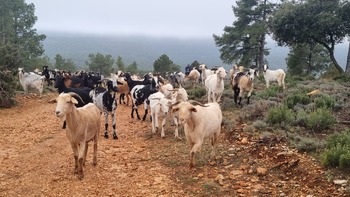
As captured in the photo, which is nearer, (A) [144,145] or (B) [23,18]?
(A) [144,145]

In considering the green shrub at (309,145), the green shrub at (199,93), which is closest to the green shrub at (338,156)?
the green shrub at (309,145)

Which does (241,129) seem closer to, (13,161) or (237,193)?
(237,193)

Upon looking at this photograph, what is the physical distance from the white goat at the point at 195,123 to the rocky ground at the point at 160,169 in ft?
2.15

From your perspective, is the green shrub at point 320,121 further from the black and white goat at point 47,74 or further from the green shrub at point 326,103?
the black and white goat at point 47,74

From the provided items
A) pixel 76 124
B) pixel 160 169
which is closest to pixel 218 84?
pixel 160 169

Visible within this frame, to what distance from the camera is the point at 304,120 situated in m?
10.2

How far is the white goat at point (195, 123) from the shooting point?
7918 millimetres

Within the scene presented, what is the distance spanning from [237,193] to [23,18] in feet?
118

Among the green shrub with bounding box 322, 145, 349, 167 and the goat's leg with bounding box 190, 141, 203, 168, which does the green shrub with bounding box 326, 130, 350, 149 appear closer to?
the green shrub with bounding box 322, 145, 349, 167

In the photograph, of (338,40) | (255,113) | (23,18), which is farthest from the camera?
(23,18)

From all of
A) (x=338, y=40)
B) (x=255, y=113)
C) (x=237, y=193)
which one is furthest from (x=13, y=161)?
(x=338, y=40)

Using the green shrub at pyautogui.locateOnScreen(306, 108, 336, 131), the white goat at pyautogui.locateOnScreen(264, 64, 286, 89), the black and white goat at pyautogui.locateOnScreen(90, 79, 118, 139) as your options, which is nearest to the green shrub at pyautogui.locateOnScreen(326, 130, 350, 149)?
the green shrub at pyautogui.locateOnScreen(306, 108, 336, 131)

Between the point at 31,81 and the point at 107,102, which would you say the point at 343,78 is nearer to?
the point at 107,102

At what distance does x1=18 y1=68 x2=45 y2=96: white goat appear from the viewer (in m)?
Answer: 20.8
